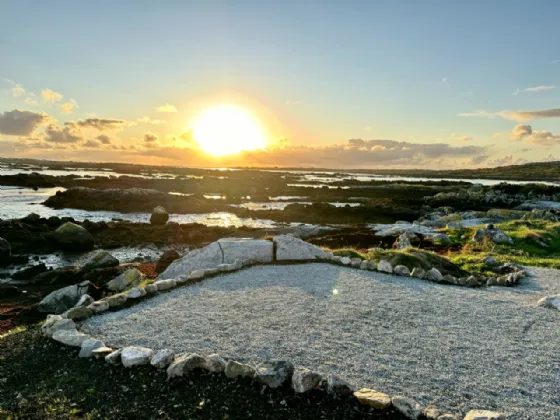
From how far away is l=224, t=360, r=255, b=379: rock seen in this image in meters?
7.82

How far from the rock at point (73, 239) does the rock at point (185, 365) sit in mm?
25291

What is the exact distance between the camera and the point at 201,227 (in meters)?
39.1

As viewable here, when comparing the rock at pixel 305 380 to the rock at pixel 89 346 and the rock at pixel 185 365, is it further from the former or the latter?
the rock at pixel 89 346

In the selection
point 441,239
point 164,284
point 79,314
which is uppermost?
point 164,284

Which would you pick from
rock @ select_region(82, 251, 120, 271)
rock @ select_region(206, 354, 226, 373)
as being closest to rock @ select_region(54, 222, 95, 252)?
rock @ select_region(82, 251, 120, 271)

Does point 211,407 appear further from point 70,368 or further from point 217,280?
point 217,280

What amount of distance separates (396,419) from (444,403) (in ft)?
3.31

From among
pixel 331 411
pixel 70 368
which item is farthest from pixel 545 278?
pixel 70 368

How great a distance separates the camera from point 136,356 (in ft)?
27.9

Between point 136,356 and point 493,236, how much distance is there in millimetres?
23721

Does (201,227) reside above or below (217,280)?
below

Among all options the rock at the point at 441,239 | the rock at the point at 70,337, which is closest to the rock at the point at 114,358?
the rock at the point at 70,337

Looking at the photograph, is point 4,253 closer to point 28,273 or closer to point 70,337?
point 28,273

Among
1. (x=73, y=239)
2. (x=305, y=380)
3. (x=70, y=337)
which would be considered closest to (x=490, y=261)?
(x=305, y=380)
